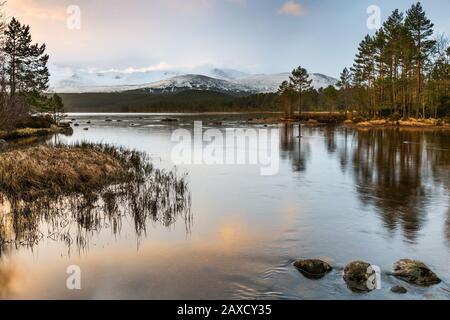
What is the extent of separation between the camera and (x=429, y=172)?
23.1m

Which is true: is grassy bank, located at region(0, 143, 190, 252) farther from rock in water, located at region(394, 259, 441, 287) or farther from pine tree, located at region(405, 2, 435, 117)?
pine tree, located at region(405, 2, 435, 117)

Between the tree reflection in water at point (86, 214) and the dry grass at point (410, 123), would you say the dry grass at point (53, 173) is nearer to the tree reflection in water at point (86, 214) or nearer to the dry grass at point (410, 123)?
the tree reflection in water at point (86, 214)

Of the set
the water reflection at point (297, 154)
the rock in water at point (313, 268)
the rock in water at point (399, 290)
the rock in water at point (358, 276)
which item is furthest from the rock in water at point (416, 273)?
the water reflection at point (297, 154)

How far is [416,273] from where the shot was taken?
346 inches

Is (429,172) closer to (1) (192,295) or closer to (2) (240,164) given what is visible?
(2) (240,164)

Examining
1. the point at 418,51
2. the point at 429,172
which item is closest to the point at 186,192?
the point at 429,172

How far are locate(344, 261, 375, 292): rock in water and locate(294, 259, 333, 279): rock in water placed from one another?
0.46 metres

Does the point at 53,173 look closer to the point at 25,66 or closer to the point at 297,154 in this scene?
the point at 297,154

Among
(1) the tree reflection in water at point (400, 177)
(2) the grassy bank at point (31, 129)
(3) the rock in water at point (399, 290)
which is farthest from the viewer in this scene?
(2) the grassy bank at point (31, 129)

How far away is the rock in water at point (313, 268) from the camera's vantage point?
9.20 m

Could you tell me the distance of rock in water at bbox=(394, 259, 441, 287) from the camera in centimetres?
862

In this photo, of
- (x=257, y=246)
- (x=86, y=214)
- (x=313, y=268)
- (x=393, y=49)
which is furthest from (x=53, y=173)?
(x=393, y=49)

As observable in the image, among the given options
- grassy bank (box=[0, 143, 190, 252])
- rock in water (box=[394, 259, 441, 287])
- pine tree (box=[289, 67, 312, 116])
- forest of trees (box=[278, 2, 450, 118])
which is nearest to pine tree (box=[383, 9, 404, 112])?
forest of trees (box=[278, 2, 450, 118])

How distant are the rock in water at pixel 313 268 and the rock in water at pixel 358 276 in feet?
1.52
